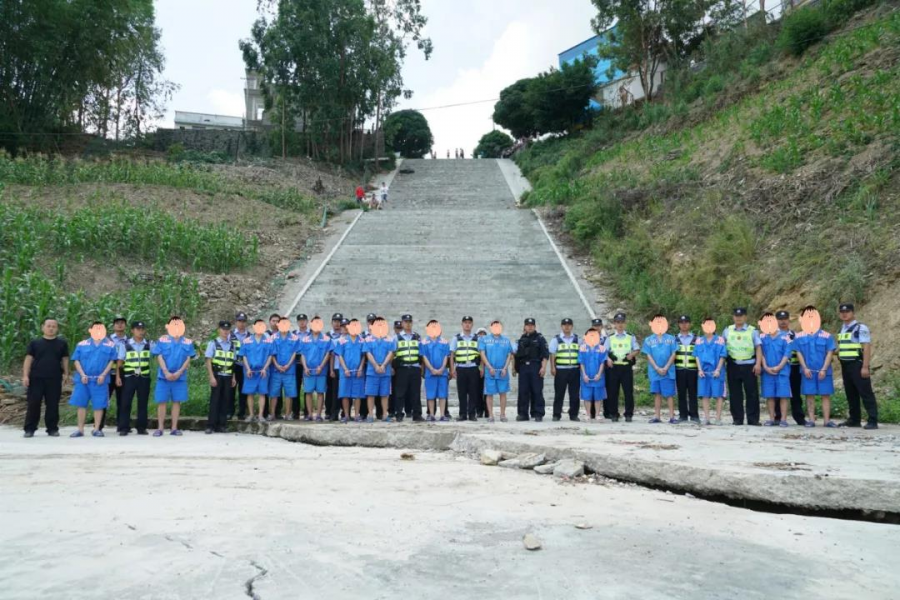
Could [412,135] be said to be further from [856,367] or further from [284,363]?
[856,367]

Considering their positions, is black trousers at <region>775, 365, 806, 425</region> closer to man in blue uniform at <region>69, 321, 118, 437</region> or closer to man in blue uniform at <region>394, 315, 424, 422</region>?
man in blue uniform at <region>394, 315, 424, 422</region>

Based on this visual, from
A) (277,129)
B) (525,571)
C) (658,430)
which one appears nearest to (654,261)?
(658,430)

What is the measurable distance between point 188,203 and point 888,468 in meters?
21.8

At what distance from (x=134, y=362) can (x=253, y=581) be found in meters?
7.18

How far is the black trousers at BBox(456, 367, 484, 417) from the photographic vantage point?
34.6ft

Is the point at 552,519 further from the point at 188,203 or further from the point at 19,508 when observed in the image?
the point at 188,203

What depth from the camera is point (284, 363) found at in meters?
10.7

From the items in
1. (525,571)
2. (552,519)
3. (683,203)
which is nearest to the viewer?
(525,571)

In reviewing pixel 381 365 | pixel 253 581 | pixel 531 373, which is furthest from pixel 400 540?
pixel 531 373

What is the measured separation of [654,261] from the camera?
57.5ft

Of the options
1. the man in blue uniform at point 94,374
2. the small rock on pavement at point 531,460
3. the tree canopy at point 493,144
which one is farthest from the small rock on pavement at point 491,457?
the tree canopy at point 493,144

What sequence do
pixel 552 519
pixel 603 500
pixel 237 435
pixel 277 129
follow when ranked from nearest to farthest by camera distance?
1. pixel 552 519
2. pixel 603 500
3. pixel 237 435
4. pixel 277 129

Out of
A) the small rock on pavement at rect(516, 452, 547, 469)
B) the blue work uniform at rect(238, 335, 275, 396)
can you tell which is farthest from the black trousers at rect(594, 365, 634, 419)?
the blue work uniform at rect(238, 335, 275, 396)

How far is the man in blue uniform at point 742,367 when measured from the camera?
979 cm
